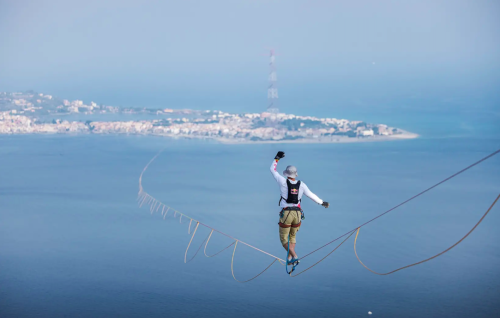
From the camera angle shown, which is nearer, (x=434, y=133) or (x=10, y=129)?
(x=10, y=129)

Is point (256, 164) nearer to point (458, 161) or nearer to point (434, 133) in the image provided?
point (458, 161)

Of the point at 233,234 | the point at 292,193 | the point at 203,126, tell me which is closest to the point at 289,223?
the point at 292,193

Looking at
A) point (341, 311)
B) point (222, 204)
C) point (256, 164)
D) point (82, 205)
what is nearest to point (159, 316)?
point (341, 311)

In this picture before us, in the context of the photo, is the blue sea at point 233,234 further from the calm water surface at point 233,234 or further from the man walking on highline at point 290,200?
the man walking on highline at point 290,200

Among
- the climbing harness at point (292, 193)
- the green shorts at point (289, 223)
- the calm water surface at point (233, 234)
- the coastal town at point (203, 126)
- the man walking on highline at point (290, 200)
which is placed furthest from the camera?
the coastal town at point (203, 126)

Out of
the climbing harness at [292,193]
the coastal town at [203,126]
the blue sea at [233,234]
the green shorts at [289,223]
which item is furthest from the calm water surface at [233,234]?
the climbing harness at [292,193]

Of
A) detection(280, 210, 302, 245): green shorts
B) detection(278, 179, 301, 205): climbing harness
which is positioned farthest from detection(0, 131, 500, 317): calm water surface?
detection(278, 179, 301, 205): climbing harness

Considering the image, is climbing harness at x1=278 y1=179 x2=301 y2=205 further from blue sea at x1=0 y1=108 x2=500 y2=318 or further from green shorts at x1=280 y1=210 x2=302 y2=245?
blue sea at x1=0 y1=108 x2=500 y2=318
